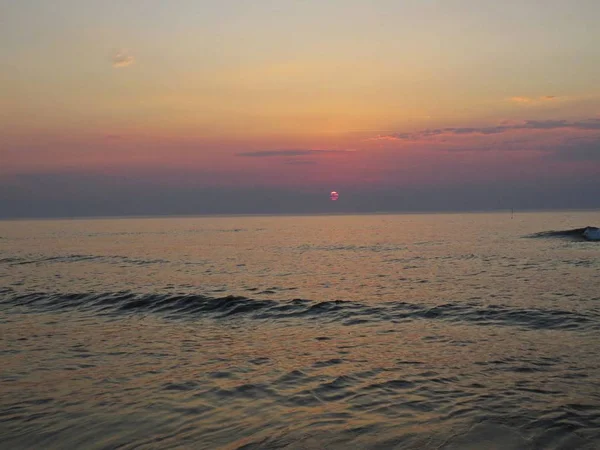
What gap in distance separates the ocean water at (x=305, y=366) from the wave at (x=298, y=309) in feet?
0.45

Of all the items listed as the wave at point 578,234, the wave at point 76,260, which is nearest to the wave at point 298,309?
the wave at point 76,260

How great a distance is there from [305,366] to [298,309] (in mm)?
10589

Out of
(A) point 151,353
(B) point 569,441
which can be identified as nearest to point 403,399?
(B) point 569,441

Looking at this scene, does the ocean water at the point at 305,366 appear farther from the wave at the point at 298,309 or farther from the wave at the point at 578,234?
the wave at the point at 578,234

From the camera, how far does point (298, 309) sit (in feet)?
84.5

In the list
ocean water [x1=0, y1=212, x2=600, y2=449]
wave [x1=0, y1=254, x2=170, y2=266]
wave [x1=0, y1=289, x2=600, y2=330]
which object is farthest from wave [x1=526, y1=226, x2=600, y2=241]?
wave [x1=0, y1=254, x2=170, y2=266]

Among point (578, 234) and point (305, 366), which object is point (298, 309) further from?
point (578, 234)

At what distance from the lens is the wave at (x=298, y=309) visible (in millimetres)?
21656

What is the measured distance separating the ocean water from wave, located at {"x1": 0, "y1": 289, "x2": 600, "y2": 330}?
0.45 feet

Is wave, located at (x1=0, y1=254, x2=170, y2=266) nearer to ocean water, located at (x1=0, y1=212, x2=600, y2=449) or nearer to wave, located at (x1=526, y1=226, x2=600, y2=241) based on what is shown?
ocean water, located at (x1=0, y1=212, x2=600, y2=449)

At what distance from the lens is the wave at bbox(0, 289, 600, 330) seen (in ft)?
71.1

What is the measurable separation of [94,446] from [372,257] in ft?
160

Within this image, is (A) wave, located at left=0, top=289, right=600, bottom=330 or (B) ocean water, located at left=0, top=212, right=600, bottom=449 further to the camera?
(A) wave, located at left=0, top=289, right=600, bottom=330

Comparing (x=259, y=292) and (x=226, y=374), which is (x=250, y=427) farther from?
(x=259, y=292)
